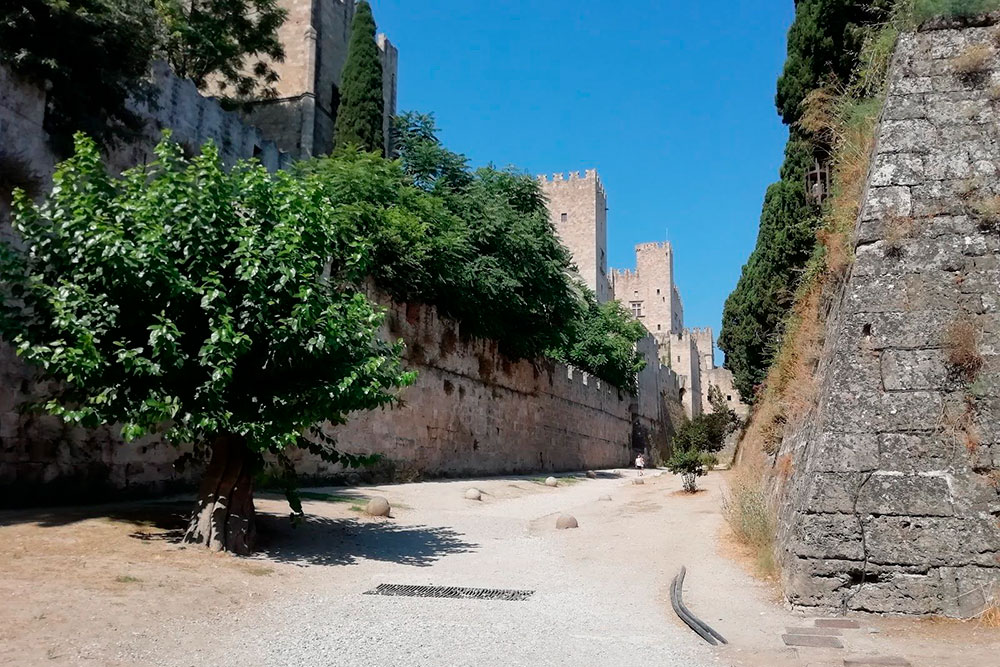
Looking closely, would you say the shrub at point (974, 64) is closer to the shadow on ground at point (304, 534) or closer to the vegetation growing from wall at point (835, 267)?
the vegetation growing from wall at point (835, 267)

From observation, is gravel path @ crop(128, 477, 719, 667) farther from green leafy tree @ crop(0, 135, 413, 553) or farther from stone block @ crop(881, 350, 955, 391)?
stone block @ crop(881, 350, 955, 391)

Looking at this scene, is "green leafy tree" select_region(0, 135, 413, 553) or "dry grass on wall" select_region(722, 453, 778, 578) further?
"dry grass on wall" select_region(722, 453, 778, 578)

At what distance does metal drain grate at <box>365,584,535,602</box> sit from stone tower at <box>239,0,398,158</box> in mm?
29708

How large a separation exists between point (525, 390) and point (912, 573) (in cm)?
2018

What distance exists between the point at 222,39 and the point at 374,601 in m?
25.7

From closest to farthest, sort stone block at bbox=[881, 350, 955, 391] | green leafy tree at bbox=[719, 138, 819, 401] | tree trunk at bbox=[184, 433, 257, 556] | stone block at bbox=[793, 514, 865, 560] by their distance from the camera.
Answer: stone block at bbox=[793, 514, 865, 560] → stone block at bbox=[881, 350, 955, 391] → tree trunk at bbox=[184, 433, 257, 556] → green leafy tree at bbox=[719, 138, 819, 401]

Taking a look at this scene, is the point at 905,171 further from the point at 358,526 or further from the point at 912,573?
the point at 358,526

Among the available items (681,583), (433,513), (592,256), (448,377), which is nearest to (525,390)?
(448,377)

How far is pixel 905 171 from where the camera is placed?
22.4ft

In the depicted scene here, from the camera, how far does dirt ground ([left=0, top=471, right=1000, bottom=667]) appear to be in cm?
497

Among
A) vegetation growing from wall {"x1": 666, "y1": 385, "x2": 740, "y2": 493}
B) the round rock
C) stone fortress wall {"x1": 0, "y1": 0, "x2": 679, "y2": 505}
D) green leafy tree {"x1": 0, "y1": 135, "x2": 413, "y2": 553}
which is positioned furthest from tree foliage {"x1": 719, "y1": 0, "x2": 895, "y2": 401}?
vegetation growing from wall {"x1": 666, "y1": 385, "x2": 740, "y2": 493}

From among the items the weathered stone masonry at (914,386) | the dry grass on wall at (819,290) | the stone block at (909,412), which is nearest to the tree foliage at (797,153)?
the dry grass on wall at (819,290)

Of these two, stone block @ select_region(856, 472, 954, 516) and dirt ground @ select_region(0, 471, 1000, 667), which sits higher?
stone block @ select_region(856, 472, 954, 516)

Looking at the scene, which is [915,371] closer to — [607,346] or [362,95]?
[362,95]
